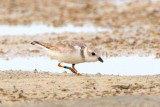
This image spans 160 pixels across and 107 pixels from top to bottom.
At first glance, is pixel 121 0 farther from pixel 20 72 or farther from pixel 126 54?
pixel 20 72

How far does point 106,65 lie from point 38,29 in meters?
9.31

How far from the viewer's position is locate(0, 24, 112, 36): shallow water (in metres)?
21.1

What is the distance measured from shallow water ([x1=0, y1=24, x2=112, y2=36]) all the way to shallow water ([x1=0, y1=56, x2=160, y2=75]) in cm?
602

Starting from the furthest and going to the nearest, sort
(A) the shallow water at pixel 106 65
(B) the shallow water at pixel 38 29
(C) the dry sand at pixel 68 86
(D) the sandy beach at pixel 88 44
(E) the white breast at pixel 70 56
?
(B) the shallow water at pixel 38 29 < (A) the shallow water at pixel 106 65 < (E) the white breast at pixel 70 56 < (C) the dry sand at pixel 68 86 < (D) the sandy beach at pixel 88 44

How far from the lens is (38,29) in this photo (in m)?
22.4

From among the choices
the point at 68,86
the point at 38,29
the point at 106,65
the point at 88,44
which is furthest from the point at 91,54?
the point at 38,29

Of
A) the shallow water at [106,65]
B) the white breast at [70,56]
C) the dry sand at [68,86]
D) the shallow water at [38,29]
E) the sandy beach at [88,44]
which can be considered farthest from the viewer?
the shallow water at [38,29]

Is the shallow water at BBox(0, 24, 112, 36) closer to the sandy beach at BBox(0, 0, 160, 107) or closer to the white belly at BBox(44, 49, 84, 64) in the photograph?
the sandy beach at BBox(0, 0, 160, 107)

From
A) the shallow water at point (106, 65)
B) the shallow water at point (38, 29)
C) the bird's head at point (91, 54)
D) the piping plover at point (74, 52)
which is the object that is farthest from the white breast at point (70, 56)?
the shallow water at point (38, 29)

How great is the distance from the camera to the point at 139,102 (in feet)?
27.7

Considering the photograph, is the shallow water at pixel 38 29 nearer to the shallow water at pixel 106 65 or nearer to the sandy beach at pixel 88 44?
the sandy beach at pixel 88 44

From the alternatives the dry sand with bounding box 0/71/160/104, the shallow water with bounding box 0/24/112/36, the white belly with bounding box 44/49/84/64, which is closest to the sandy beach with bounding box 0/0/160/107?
the dry sand with bounding box 0/71/160/104

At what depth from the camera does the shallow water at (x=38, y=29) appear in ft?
69.3

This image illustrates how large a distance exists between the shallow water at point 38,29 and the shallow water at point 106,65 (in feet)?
19.7
